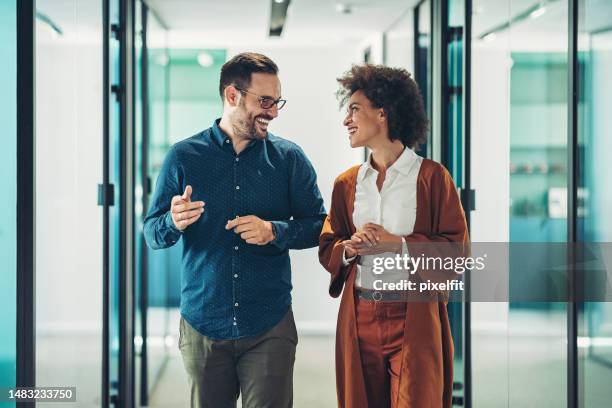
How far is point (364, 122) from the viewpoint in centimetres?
238

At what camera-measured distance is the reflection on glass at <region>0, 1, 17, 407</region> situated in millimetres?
2203

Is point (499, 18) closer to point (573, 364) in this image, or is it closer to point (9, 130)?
point (573, 364)

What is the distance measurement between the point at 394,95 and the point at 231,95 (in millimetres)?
501

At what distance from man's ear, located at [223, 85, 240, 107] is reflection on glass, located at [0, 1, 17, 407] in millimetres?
617

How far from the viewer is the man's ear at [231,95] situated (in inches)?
93.4

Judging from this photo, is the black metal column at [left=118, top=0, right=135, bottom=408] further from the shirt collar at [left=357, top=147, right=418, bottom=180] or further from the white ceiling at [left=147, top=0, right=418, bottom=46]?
the shirt collar at [left=357, top=147, right=418, bottom=180]

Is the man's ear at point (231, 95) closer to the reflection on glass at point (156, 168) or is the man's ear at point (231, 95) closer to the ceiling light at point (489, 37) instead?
the ceiling light at point (489, 37)

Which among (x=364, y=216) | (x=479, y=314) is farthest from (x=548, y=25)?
(x=479, y=314)

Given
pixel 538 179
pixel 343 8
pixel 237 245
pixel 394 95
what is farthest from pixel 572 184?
pixel 343 8

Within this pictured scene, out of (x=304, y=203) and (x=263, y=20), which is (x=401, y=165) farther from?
(x=263, y=20)

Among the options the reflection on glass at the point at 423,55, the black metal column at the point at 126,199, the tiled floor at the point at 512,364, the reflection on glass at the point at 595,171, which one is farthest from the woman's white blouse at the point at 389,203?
the reflection on glass at the point at 423,55

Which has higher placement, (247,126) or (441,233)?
(247,126)

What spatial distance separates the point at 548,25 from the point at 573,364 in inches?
47.3

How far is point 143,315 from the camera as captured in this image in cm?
473
